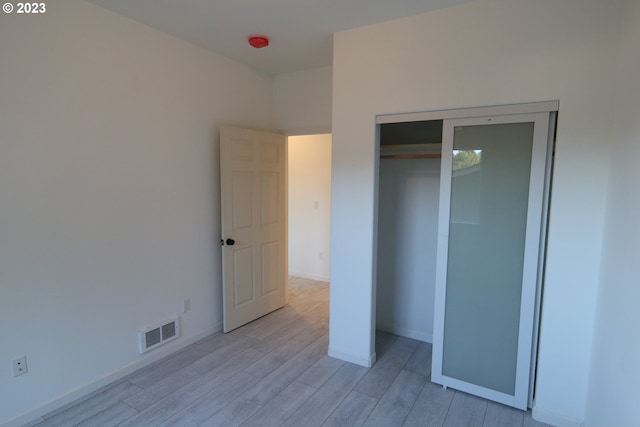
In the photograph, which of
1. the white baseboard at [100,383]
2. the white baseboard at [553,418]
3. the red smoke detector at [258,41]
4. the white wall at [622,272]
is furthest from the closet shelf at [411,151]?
the white baseboard at [100,383]

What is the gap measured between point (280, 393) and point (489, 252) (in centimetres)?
180

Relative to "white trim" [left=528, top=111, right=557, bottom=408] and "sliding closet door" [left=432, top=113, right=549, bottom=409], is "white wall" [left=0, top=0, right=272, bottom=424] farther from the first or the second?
"white trim" [left=528, top=111, right=557, bottom=408]

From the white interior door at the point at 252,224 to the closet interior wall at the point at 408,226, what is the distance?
1.23 meters

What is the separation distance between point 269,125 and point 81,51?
1979mm

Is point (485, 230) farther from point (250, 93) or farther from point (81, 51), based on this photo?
point (81, 51)

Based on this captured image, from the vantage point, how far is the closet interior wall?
10.2ft

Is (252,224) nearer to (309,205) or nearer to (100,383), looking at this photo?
(309,205)

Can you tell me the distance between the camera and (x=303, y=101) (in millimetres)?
3754

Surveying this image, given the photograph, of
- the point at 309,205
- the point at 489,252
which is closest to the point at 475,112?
the point at 489,252

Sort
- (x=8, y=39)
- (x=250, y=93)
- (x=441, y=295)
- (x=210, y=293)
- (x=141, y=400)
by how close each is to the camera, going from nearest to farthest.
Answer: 1. (x=8, y=39)
2. (x=141, y=400)
3. (x=441, y=295)
4. (x=210, y=293)
5. (x=250, y=93)

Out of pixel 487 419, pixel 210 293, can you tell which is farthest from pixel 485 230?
pixel 210 293

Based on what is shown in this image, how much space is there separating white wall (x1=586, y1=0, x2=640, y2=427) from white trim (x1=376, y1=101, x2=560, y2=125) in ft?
1.14

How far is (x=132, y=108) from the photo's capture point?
8.54ft

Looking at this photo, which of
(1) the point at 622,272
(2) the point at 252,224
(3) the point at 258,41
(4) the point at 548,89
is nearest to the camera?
(1) the point at 622,272
